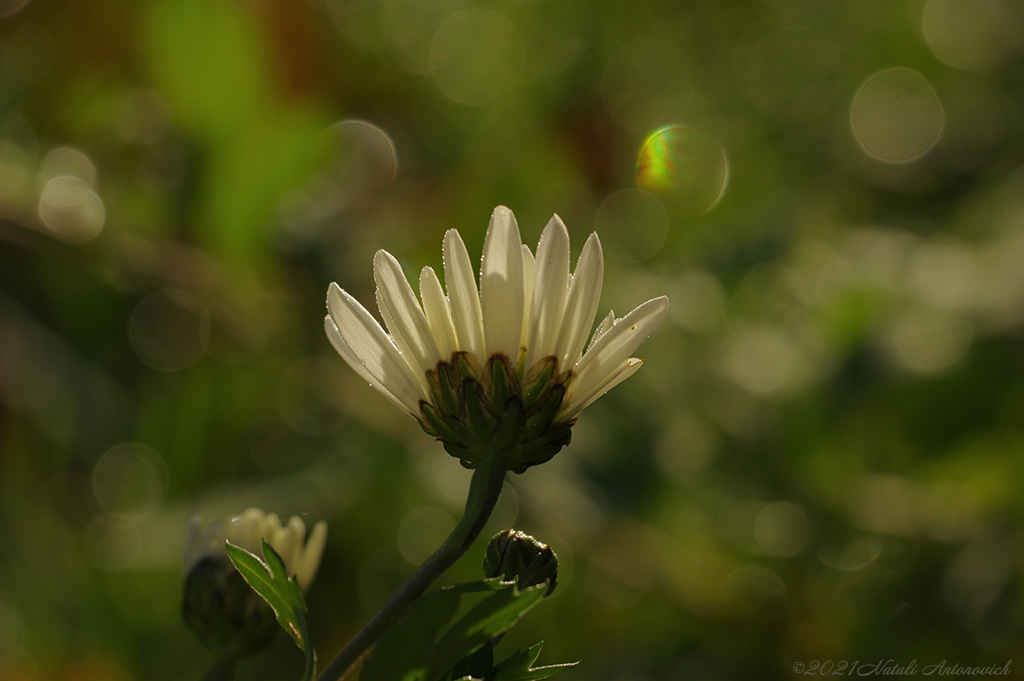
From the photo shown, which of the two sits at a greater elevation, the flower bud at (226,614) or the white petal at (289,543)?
the white petal at (289,543)

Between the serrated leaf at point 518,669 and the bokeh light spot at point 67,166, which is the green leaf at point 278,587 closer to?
the serrated leaf at point 518,669

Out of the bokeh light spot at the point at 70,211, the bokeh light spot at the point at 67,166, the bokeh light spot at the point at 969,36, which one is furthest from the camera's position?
the bokeh light spot at the point at 969,36

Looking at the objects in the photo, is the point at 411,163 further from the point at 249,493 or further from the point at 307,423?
the point at 249,493

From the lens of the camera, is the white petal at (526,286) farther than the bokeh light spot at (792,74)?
No

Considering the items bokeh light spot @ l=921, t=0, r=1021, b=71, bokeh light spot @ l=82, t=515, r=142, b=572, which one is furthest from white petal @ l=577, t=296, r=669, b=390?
bokeh light spot @ l=921, t=0, r=1021, b=71

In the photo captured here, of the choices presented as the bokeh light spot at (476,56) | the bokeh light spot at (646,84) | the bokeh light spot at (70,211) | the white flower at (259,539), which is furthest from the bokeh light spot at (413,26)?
the white flower at (259,539)

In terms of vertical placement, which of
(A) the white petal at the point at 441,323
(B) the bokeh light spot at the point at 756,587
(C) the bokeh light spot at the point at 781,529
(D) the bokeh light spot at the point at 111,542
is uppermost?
(A) the white petal at the point at 441,323
